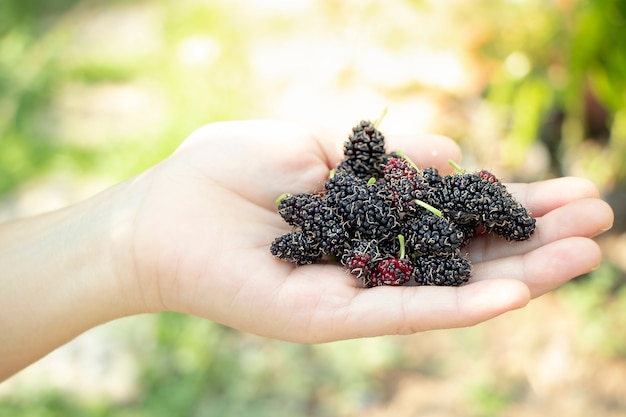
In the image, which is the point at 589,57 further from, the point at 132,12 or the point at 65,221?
the point at 132,12

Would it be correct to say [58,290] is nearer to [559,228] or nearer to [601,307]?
[559,228]

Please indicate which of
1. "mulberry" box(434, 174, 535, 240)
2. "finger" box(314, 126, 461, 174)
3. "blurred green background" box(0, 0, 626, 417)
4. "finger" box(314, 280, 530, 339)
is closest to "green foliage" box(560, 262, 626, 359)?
"blurred green background" box(0, 0, 626, 417)

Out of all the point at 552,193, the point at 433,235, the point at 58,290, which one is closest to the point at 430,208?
the point at 433,235

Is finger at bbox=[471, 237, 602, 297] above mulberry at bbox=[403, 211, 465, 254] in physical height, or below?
below

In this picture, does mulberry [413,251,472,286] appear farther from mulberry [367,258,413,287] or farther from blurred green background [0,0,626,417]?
blurred green background [0,0,626,417]

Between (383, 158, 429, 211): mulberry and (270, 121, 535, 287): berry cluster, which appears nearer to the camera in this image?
(270, 121, 535, 287): berry cluster

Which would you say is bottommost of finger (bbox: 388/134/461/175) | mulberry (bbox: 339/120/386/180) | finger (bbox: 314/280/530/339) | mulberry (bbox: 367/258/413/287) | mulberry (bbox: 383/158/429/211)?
finger (bbox: 314/280/530/339)
